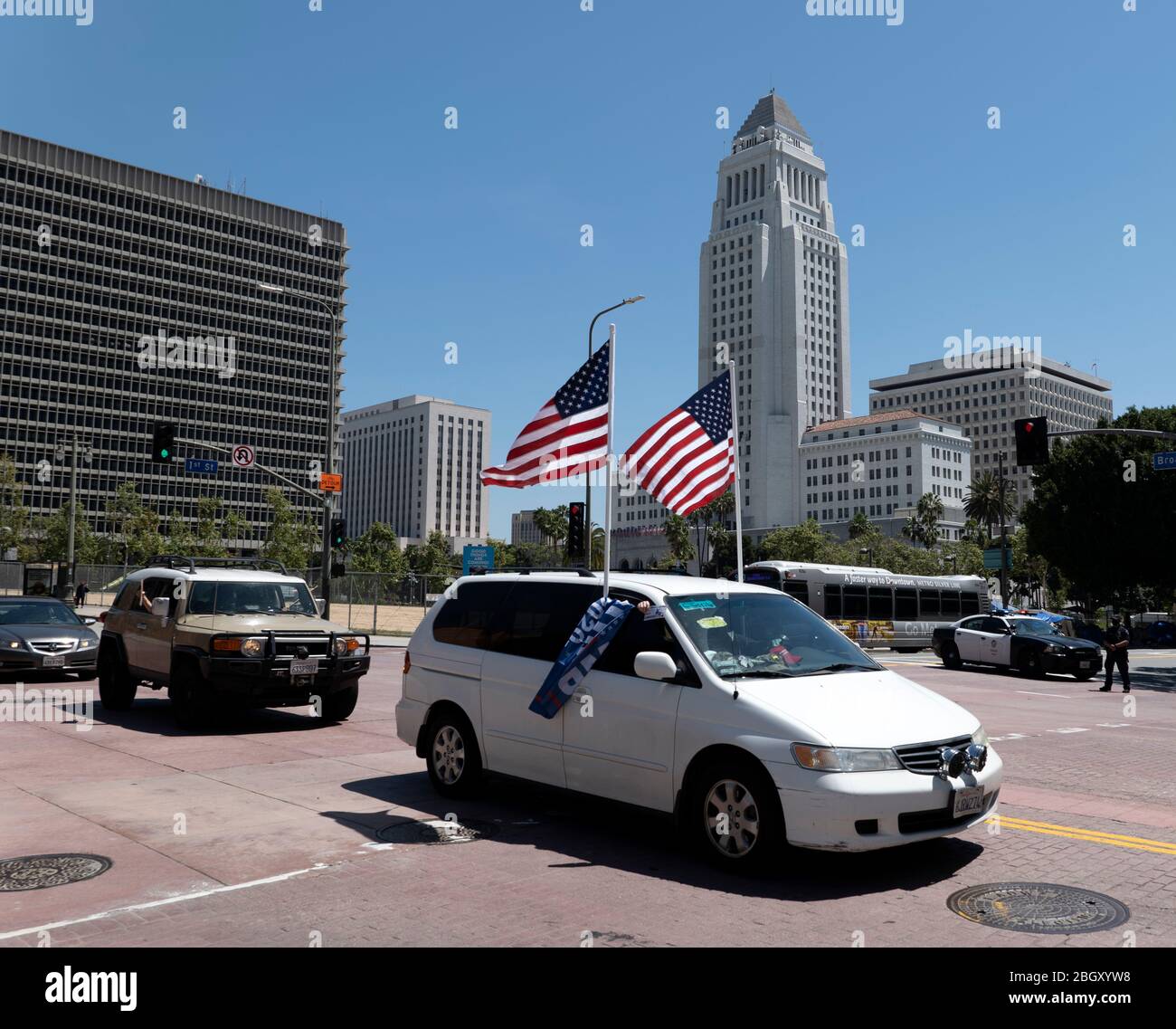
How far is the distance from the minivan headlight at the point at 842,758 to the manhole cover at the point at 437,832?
99.9 inches

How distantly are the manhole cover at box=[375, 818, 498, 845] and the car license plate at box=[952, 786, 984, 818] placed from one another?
3235 millimetres

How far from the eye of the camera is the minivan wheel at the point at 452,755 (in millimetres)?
8188

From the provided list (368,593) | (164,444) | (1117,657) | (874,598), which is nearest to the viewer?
(1117,657)

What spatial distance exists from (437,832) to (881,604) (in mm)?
33653

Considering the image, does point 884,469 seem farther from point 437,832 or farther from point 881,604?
point 437,832

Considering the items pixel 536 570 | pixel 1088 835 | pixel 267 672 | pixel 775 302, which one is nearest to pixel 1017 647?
pixel 1088 835

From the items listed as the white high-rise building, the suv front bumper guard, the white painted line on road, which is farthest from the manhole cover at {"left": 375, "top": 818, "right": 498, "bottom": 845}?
the white high-rise building

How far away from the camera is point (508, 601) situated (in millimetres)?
8242

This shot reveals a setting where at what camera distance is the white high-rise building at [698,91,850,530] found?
160250mm

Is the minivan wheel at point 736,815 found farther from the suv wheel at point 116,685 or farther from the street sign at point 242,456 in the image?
the street sign at point 242,456

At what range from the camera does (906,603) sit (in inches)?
1548

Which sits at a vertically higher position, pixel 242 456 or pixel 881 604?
pixel 242 456

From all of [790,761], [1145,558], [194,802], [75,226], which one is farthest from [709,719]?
[75,226]
